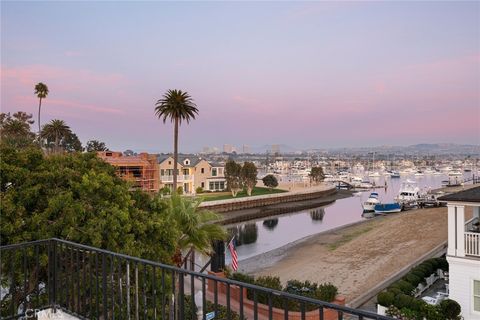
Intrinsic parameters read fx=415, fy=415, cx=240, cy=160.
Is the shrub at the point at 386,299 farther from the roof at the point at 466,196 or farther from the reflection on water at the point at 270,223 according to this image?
the reflection on water at the point at 270,223

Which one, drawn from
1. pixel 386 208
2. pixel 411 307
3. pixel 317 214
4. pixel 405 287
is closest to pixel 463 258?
pixel 411 307

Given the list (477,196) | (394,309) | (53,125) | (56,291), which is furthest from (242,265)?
(53,125)

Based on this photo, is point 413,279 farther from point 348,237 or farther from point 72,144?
point 72,144

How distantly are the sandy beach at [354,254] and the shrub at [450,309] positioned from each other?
6.40 m

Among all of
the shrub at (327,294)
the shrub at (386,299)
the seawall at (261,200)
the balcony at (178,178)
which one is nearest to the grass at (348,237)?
the seawall at (261,200)

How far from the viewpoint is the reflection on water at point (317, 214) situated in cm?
5876

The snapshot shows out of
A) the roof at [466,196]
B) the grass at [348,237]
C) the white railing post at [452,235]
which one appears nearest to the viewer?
Answer: the roof at [466,196]

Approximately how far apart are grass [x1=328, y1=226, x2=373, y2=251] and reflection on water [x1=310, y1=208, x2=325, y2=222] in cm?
1156

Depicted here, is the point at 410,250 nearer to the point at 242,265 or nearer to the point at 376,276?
the point at 376,276

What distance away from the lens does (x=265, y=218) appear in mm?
57781

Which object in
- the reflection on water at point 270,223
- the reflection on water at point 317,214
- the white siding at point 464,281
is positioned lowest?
the reflection on water at point 317,214

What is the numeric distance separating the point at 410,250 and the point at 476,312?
18.9 metres

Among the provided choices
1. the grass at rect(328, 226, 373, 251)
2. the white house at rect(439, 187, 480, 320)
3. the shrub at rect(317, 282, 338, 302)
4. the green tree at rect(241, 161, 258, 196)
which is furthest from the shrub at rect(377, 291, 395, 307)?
the green tree at rect(241, 161, 258, 196)

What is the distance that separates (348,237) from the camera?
Answer: 41156 millimetres
